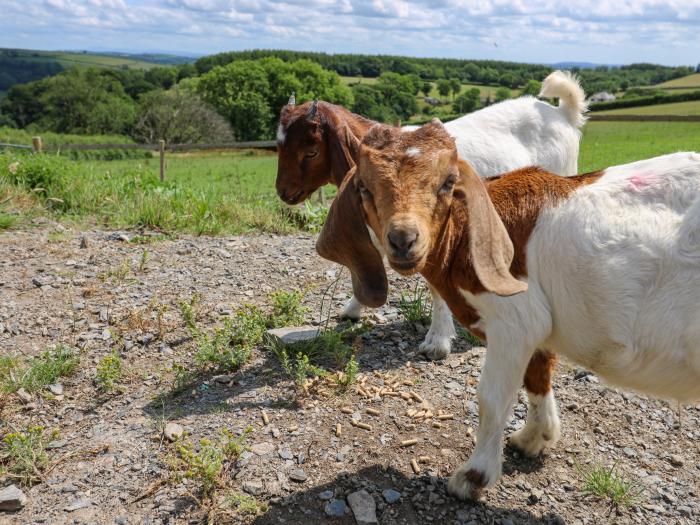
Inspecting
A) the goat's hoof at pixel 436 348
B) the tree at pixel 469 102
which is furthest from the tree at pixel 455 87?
the goat's hoof at pixel 436 348

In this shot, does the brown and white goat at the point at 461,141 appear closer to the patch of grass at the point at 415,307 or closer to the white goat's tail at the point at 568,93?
the white goat's tail at the point at 568,93

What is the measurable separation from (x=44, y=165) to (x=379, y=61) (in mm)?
107074

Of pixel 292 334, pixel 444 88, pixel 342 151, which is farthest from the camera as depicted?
pixel 444 88

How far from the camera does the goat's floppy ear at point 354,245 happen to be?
11.6 ft

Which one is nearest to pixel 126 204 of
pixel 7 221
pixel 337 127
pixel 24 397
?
pixel 7 221

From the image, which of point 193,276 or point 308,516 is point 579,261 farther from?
point 193,276

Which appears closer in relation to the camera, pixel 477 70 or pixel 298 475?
pixel 298 475

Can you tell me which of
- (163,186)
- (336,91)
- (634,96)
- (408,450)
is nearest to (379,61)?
(336,91)

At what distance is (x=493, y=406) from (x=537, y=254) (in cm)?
94

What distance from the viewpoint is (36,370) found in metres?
4.95

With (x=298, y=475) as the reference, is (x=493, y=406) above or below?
above

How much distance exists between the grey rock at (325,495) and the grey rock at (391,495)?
Answer: 33 centimetres

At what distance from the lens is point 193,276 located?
6.91 m

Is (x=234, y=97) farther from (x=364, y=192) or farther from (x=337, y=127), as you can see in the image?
(x=364, y=192)
